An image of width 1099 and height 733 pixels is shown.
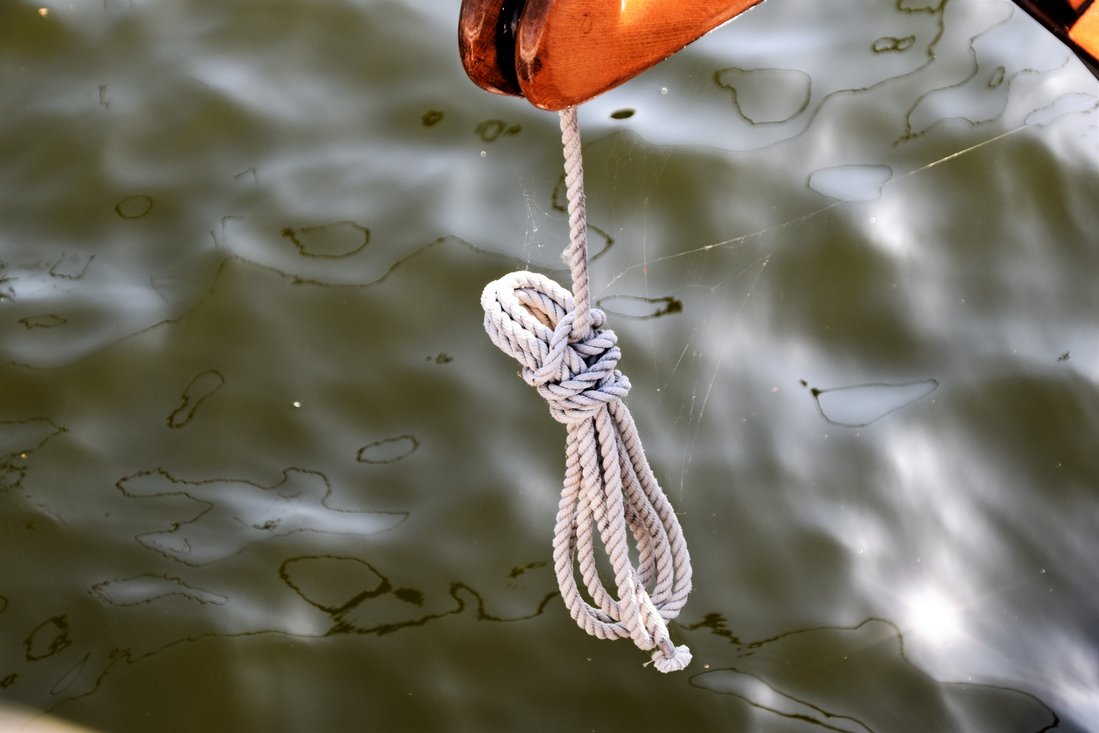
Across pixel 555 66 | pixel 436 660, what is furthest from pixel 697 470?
pixel 555 66

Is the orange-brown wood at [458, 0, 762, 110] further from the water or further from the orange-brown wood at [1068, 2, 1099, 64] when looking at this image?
the water

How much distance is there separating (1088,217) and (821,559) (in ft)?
3.09

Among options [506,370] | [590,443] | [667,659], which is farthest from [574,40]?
[506,370]

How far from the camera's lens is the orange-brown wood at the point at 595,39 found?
87cm

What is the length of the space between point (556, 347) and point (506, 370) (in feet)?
2.77

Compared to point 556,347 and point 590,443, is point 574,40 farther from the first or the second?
point 590,443

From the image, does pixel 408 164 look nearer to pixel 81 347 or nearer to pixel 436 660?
pixel 81 347

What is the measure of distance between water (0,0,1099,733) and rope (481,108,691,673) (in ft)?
1.71

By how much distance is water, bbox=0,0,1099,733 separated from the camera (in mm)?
1689

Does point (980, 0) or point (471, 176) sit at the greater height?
point (980, 0)

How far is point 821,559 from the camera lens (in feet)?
5.89

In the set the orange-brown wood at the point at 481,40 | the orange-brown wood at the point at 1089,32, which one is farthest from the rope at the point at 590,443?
the orange-brown wood at the point at 1089,32

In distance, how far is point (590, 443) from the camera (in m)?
1.14

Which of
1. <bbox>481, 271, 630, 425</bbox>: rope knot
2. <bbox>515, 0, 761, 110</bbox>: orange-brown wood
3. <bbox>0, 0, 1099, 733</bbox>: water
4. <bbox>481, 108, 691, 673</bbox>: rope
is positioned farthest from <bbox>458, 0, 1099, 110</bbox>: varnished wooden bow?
<bbox>0, 0, 1099, 733</bbox>: water
